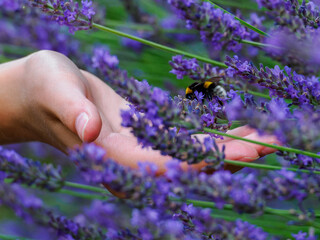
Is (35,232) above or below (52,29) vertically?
below

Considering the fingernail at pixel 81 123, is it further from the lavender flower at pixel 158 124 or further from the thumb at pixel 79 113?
the lavender flower at pixel 158 124

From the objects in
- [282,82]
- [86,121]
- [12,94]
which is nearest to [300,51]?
[282,82]

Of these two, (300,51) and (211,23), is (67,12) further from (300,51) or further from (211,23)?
(300,51)

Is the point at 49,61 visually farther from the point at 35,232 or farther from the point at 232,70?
the point at 35,232

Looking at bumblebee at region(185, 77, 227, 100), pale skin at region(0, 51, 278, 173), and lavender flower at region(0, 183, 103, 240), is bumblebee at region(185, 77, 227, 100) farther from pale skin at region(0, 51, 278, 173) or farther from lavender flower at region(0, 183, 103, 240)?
lavender flower at region(0, 183, 103, 240)

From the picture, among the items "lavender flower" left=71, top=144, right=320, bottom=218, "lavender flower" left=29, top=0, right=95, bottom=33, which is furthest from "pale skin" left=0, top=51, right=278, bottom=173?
"lavender flower" left=71, top=144, right=320, bottom=218

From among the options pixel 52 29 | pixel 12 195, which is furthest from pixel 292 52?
pixel 52 29

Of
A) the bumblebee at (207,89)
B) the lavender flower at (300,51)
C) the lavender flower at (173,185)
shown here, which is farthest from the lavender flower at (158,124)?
the bumblebee at (207,89)
